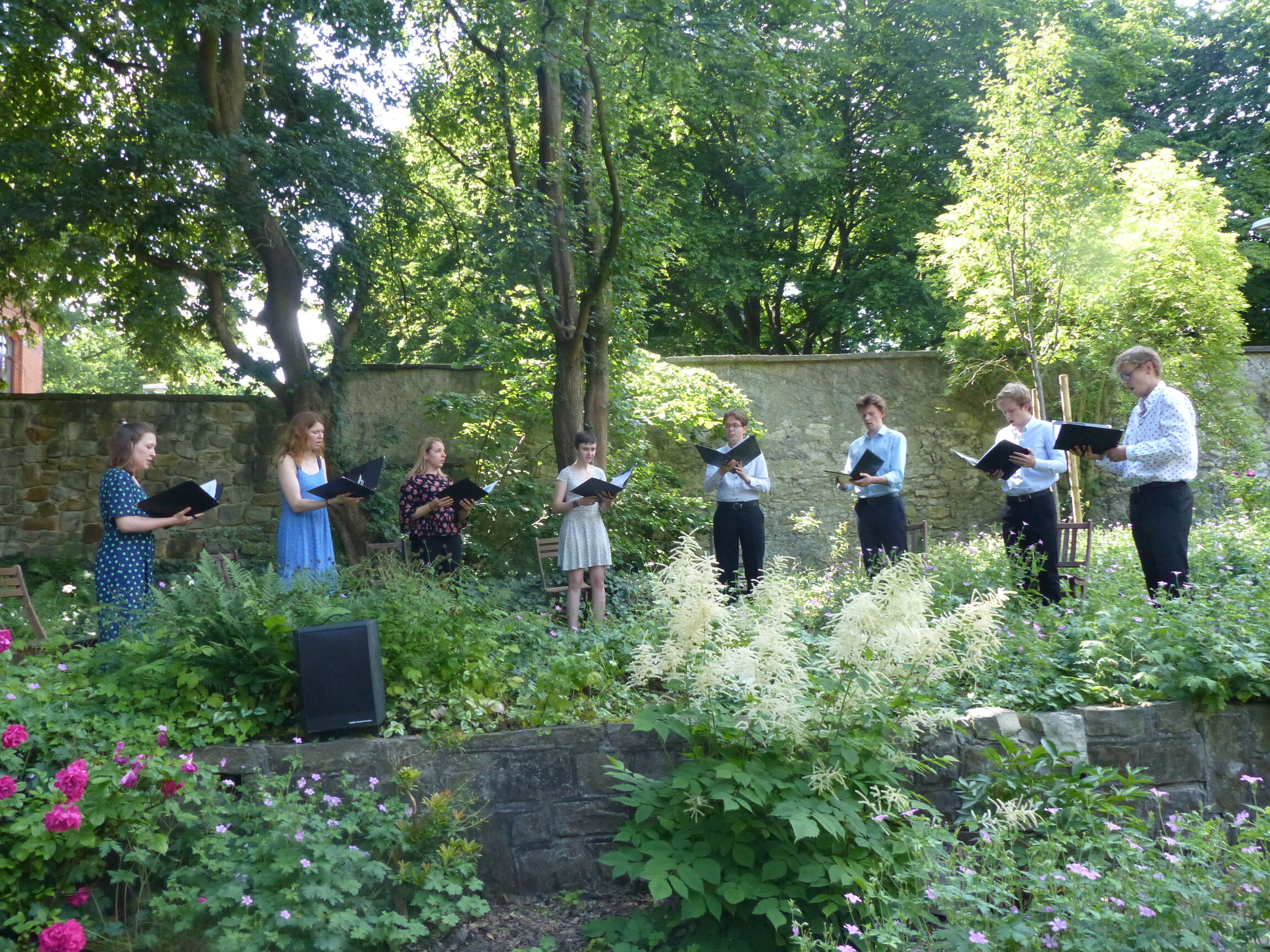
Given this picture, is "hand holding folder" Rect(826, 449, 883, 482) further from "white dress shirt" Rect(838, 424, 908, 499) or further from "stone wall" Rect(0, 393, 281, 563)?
"stone wall" Rect(0, 393, 281, 563)

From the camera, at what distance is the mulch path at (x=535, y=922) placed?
3.17 meters

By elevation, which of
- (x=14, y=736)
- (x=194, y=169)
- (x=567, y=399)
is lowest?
(x=14, y=736)

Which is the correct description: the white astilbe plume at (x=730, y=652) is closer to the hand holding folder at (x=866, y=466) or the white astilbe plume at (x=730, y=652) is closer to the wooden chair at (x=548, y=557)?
the hand holding folder at (x=866, y=466)

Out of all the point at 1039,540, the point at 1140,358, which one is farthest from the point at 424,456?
the point at 1140,358

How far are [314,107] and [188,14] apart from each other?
2.06 metres

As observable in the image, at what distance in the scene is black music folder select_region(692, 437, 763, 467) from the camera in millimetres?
6059

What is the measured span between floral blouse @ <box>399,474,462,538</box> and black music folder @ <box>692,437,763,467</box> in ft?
5.54

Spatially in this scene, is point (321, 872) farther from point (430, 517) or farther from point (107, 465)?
point (107, 465)

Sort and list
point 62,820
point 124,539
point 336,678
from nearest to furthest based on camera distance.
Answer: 1. point 62,820
2. point 336,678
3. point 124,539

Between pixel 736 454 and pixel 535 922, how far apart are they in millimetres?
3454

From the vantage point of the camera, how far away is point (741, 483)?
252 inches

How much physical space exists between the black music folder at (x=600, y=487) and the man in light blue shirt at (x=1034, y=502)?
218 centimetres

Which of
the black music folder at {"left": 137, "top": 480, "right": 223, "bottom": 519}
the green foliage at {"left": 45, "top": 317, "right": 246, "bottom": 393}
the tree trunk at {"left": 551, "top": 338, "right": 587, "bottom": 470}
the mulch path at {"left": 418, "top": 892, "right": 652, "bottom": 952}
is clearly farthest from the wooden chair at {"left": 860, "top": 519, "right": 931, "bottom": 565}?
the green foliage at {"left": 45, "top": 317, "right": 246, "bottom": 393}

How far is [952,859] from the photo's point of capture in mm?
2838
